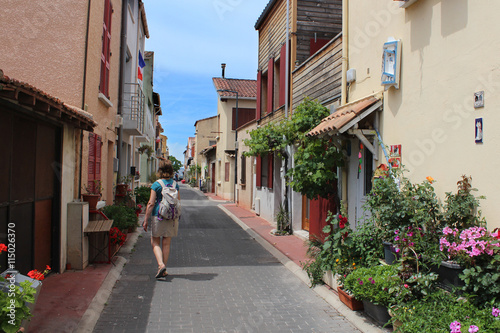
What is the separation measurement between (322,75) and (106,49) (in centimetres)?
496

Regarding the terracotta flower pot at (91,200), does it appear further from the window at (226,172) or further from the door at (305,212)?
the window at (226,172)

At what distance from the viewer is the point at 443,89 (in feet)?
15.6

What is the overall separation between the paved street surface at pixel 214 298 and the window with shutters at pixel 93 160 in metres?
1.71

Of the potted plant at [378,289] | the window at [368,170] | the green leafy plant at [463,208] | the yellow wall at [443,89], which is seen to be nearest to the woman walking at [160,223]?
the potted plant at [378,289]

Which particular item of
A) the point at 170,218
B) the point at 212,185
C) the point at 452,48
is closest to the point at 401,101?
the point at 452,48

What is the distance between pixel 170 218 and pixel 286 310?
7.77ft

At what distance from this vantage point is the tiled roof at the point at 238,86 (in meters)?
24.7

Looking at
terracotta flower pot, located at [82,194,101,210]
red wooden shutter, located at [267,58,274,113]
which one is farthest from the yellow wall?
red wooden shutter, located at [267,58,274,113]

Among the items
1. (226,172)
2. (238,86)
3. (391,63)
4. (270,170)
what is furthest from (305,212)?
(238,86)

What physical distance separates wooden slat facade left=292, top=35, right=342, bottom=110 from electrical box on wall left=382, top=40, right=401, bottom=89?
6.59ft

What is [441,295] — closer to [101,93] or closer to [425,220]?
[425,220]

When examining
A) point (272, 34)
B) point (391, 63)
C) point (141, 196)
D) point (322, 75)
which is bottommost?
point (141, 196)

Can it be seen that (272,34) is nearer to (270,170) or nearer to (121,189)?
(270,170)

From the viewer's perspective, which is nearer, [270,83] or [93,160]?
[93,160]
